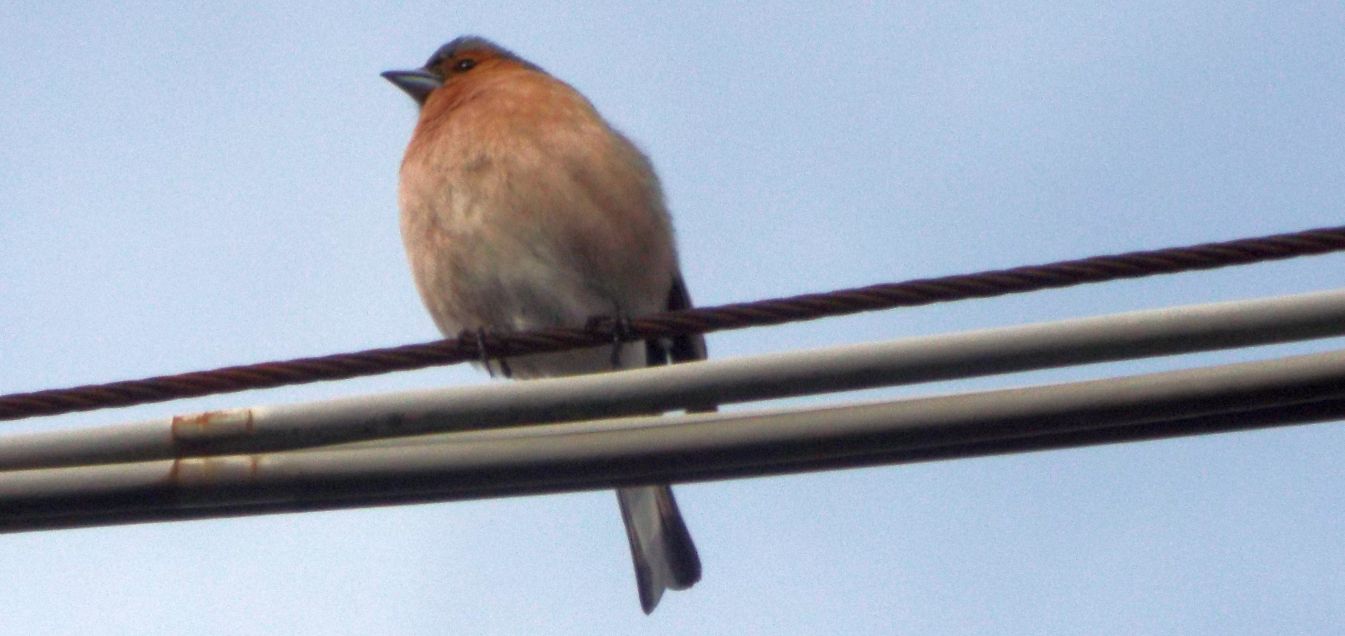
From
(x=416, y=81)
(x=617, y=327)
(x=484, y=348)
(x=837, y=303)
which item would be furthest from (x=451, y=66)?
(x=837, y=303)

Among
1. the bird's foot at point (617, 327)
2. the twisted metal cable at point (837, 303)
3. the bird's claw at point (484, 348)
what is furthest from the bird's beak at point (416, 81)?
the twisted metal cable at point (837, 303)

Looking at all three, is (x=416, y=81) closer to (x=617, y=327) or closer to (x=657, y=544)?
(x=657, y=544)

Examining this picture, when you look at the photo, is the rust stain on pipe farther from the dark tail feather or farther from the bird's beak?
the bird's beak

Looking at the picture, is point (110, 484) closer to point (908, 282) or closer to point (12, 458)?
point (12, 458)

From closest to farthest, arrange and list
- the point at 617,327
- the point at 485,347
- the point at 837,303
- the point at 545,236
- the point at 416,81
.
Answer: the point at 837,303, the point at 485,347, the point at 617,327, the point at 545,236, the point at 416,81

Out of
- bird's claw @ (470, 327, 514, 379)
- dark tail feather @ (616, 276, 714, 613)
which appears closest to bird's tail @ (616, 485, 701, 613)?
dark tail feather @ (616, 276, 714, 613)

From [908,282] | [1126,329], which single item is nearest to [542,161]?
[908,282]

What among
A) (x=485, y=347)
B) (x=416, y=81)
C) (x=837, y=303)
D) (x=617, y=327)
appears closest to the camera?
(x=837, y=303)
